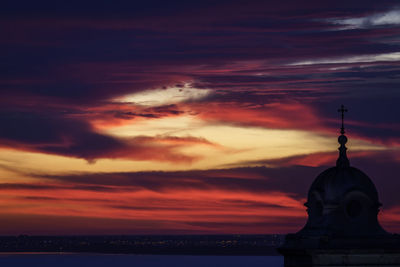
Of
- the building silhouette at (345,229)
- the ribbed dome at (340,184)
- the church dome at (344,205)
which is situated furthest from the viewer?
the ribbed dome at (340,184)

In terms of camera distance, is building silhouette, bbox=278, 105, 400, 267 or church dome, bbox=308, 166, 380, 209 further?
church dome, bbox=308, 166, 380, 209

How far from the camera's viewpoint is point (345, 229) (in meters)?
50.8

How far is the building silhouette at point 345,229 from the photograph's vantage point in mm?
50438

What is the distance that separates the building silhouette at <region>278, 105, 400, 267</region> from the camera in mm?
50438

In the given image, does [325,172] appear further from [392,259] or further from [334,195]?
[392,259]

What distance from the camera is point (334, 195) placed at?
51.0 metres

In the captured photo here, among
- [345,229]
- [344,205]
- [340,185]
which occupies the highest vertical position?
[340,185]

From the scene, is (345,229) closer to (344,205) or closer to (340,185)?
(344,205)

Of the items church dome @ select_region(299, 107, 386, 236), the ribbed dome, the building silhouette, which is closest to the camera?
the building silhouette

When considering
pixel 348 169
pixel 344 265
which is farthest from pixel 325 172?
pixel 344 265

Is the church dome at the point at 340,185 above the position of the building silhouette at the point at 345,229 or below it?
above

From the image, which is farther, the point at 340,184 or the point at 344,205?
the point at 340,184

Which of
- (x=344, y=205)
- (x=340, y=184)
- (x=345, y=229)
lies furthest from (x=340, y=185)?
(x=345, y=229)

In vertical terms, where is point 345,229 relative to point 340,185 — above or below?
below
